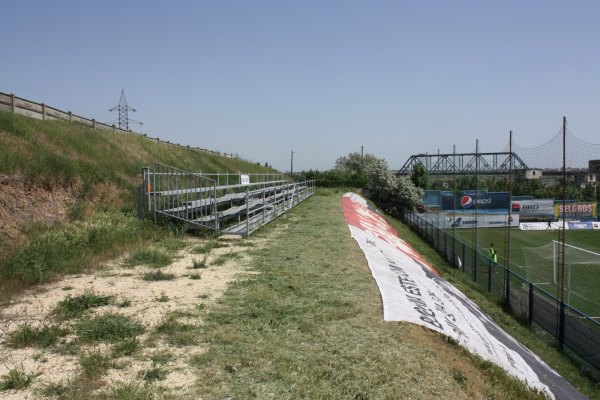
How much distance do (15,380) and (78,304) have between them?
1.91 meters

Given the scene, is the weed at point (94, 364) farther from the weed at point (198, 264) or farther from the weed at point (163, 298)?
the weed at point (198, 264)

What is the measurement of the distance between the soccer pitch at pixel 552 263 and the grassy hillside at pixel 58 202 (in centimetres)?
1447

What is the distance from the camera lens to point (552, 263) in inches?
872

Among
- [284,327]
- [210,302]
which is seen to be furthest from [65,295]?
[284,327]

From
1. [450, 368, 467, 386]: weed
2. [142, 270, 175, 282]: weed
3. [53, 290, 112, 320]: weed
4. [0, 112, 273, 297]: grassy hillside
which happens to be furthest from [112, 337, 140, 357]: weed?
[450, 368, 467, 386]: weed

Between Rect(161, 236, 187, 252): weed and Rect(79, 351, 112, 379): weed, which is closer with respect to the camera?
Rect(79, 351, 112, 379): weed

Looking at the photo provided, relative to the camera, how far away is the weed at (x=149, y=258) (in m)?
7.91

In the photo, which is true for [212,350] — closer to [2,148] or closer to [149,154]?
[2,148]

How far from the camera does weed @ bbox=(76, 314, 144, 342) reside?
4.48m

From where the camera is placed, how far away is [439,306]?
7441 millimetres

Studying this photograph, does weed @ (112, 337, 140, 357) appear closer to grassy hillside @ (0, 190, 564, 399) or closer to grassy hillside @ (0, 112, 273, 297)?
grassy hillside @ (0, 190, 564, 399)

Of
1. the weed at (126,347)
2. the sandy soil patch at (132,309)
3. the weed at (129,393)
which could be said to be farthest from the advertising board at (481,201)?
the weed at (129,393)

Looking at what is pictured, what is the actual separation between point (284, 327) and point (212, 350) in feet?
3.20

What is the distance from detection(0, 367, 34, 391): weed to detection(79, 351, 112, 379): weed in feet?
1.30
